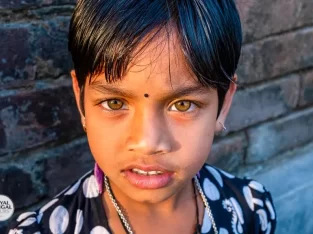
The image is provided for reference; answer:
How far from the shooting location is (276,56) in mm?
1632

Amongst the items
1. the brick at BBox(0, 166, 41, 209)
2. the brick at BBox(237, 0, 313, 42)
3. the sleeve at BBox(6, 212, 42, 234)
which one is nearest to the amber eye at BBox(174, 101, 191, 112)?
the sleeve at BBox(6, 212, 42, 234)

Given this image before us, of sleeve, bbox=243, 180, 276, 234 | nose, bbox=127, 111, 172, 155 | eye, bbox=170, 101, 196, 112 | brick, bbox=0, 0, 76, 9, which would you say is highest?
brick, bbox=0, 0, 76, 9

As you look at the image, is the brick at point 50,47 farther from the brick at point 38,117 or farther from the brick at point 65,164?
the brick at point 65,164

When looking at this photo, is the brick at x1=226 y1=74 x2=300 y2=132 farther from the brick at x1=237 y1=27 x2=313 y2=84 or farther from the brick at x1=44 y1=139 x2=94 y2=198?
the brick at x1=44 y1=139 x2=94 y2=198

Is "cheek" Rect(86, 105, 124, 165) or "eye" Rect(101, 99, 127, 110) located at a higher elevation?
"eye" Rect(101, 99, 127, 110)

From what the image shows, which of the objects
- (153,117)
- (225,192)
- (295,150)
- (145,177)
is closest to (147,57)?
(153,117)

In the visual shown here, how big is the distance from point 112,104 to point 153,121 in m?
0.09

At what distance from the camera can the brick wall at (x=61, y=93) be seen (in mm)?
1093

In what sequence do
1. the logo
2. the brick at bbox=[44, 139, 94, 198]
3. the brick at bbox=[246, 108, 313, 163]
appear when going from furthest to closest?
the brick at bbox=[246, 108, 313, 163] < the brick at bbox=[44, 139, 94, 198] < the logo

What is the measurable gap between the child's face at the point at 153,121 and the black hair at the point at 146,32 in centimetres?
2

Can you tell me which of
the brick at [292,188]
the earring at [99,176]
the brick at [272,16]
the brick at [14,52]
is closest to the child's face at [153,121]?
the earring at [99,176]

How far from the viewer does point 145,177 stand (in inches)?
35.8

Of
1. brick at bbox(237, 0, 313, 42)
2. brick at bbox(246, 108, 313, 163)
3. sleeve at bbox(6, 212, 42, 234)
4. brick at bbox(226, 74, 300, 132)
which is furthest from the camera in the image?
brick at bbox(246, 108, 313, 163)

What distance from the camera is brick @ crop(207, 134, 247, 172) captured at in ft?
5.20
